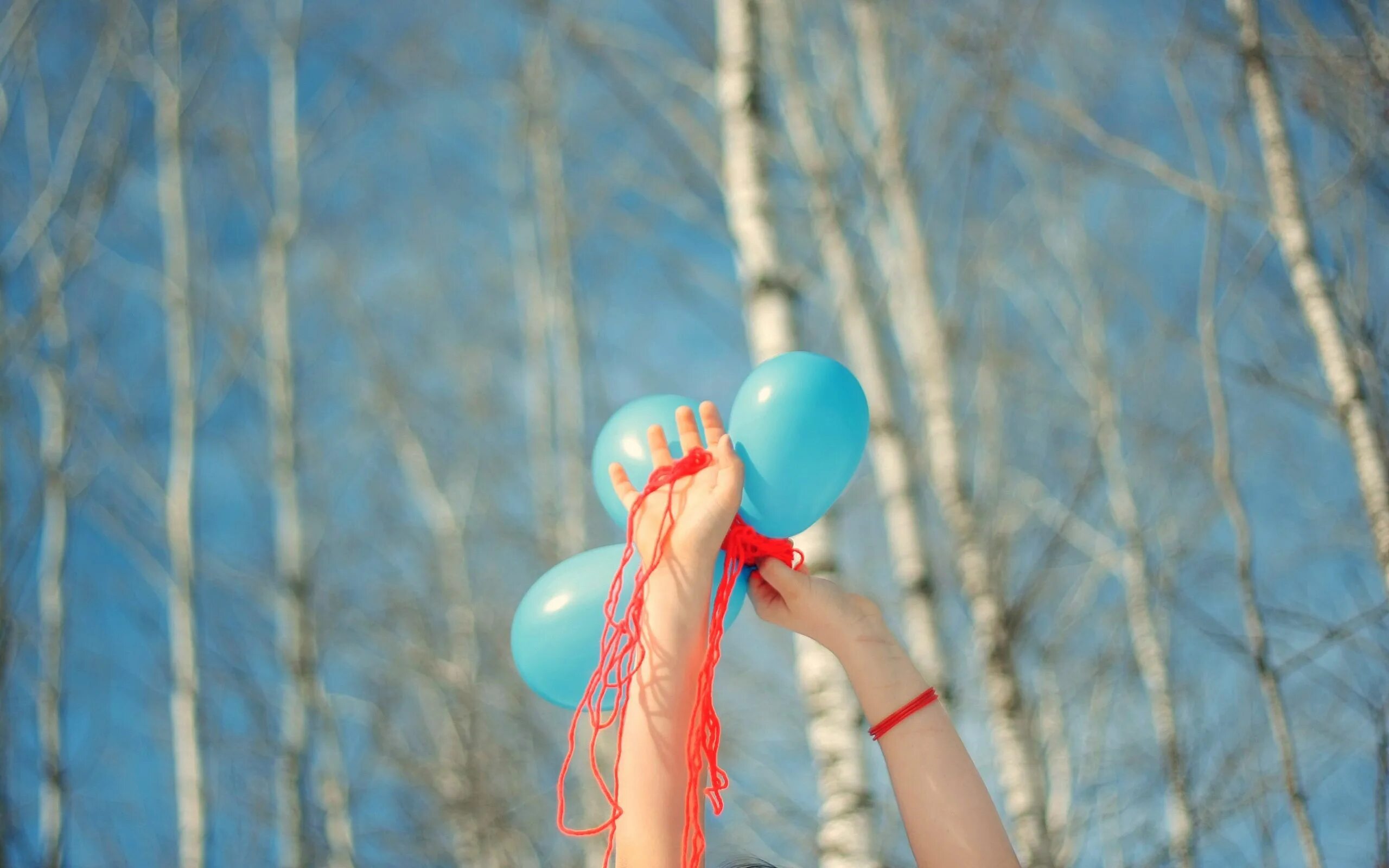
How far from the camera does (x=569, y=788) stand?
→ 6.58 meters

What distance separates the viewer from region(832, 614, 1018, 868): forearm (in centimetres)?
146

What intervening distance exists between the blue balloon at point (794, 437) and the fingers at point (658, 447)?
0.39ft

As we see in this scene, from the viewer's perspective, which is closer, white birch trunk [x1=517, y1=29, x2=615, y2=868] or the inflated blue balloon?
the inflated blue balloon

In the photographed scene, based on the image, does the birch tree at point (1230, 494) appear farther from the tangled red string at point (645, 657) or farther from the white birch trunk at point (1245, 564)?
the tangled red string at point (645, 657)

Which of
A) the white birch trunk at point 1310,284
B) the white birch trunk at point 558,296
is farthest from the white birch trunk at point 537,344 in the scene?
the white birch trunk at point 1310,284

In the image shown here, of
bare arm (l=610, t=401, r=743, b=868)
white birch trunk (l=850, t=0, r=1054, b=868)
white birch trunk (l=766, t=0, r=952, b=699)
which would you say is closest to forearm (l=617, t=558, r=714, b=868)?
bare arm (l=610, t=401, r=743, b=868)

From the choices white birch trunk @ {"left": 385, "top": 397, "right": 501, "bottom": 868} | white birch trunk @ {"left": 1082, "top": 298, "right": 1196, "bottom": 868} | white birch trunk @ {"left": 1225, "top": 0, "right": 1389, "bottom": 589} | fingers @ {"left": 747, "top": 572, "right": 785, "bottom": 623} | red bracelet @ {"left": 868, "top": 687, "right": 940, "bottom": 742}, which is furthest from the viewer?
white birch trunk @ {"left": 385, "top": 397, "right": 501, "bottom": 868}

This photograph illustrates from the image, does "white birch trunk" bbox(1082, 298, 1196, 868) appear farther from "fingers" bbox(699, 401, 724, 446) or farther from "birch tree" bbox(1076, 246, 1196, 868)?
"fingers" bbox(699, 401, 724, 446)

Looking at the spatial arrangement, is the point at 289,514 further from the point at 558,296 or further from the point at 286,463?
the point at 558,296

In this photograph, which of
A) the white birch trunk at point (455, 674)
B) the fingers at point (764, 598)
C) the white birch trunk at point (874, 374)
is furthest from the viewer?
the white birch trunk at point (455, 674)

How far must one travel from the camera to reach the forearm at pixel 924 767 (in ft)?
4.79

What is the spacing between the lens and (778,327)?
2.49 metres

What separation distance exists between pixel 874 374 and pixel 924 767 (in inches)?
83.7

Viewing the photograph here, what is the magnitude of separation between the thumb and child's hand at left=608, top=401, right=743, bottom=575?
0.38ft
